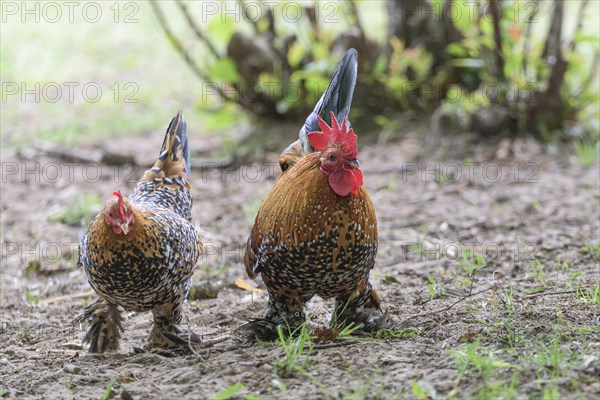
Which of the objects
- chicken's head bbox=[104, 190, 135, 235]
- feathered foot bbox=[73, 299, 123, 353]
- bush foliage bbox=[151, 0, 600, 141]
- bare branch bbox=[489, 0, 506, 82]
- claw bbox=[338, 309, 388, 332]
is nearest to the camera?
chicken's head bbox=[104, 190, 135, 235]

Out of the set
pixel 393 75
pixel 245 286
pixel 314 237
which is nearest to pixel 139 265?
pixel 314 237

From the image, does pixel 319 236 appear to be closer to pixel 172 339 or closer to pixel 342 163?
pixel 342 163

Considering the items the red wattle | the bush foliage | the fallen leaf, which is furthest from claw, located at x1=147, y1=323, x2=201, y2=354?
the bush foliage

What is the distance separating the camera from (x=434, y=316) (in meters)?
4.29

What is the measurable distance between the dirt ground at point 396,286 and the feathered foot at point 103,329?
11cm

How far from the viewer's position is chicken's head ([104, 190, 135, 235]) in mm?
3869

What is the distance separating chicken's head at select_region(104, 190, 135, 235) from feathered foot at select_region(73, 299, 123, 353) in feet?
3.00

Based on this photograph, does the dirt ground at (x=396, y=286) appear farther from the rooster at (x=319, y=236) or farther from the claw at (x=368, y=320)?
the rooster at (x=319, y=236)

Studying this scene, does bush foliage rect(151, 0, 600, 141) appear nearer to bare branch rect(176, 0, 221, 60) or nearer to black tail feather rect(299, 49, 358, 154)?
bare branch rect(176, 0, 221, 60)

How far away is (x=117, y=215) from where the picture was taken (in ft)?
12.7

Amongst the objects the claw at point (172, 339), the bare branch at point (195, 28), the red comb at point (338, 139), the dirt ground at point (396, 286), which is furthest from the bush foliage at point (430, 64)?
the claw at point (172, 339)

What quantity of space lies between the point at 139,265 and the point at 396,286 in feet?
6.80

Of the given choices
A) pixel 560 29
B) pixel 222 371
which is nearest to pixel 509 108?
pixel 560 29

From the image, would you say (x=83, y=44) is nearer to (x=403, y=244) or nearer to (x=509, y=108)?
(x=509, y=108)
